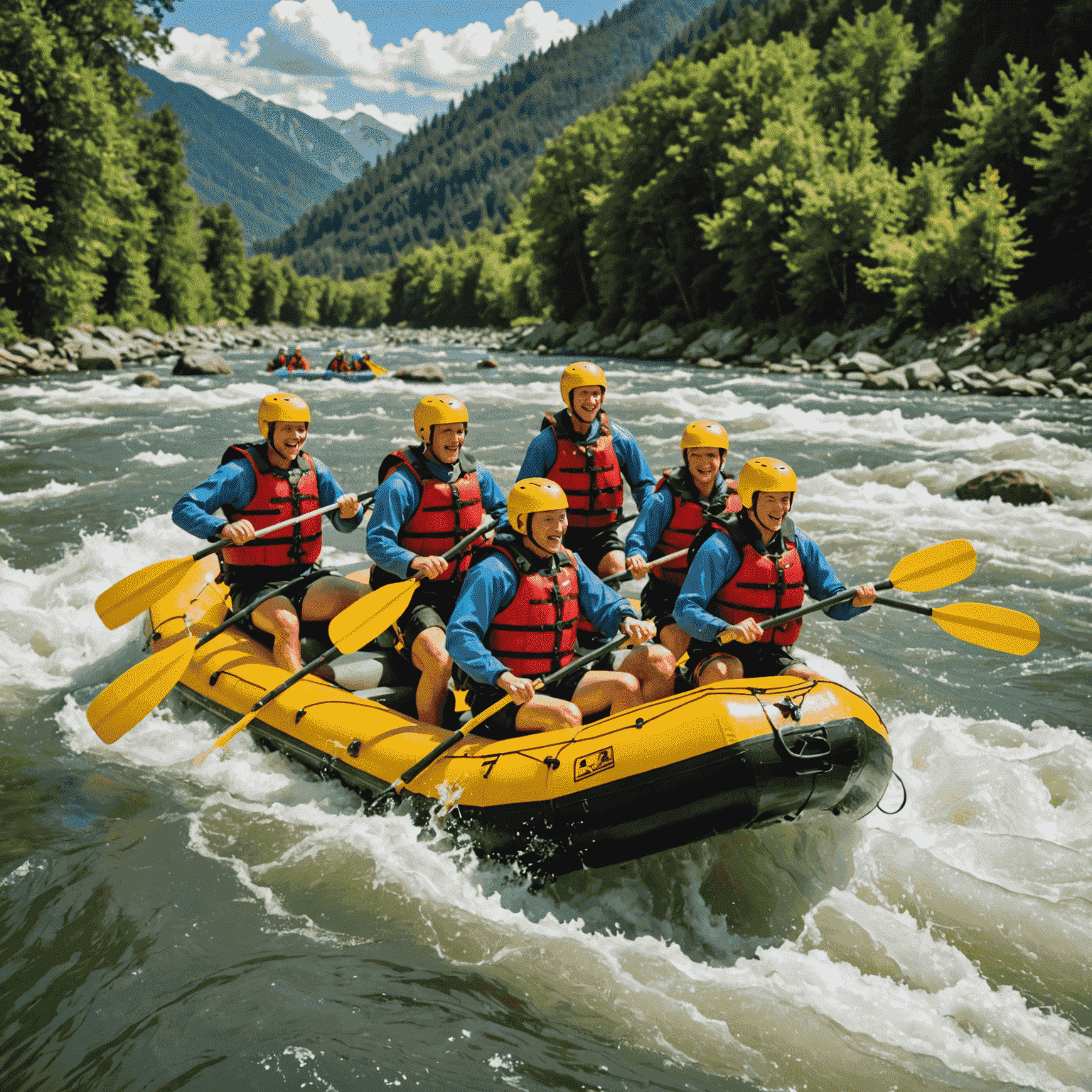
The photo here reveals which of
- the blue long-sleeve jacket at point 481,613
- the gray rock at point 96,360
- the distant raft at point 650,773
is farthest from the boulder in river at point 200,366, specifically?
the blue long-sleeve jacket at point 481,613

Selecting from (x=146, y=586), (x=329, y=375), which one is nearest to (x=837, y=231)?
(x=329, y=375)

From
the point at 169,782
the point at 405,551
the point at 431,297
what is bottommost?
the point at 431,297

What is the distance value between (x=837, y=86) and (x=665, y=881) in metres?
40.2

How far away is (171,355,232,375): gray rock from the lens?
23.1 m

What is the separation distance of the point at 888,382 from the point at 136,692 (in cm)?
1815

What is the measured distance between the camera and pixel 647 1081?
245 cm

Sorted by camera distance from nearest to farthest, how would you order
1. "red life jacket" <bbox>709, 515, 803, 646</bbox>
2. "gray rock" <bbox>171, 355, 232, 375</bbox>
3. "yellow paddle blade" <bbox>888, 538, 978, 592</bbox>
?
"red life jacket" <bbox>709, 515, 803, 646</bbox> → "yellow paddle blade" <bbox>888, 538, 978, 592</bbox> → "gray rock" <bbox>171, 355, 232, 375</bbox>

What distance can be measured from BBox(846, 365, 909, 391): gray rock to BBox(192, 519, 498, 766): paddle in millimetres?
16665

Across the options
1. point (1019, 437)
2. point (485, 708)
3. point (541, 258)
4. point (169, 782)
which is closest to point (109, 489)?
point (169, 782)

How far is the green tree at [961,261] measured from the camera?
20.6 meters

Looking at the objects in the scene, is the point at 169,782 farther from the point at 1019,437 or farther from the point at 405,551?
the point at 1019,437

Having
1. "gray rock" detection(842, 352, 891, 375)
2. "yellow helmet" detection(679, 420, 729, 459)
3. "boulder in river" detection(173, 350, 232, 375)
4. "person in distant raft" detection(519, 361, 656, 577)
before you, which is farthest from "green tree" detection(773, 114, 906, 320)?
"yellow helmet" detection(679, 420, 729, 459)

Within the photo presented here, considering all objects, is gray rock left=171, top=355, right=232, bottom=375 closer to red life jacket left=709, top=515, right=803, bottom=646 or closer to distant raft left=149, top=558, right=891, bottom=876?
distant raft left=149, top=558, right=891, bottom=876

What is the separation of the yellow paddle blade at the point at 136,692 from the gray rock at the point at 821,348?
22.9 m
